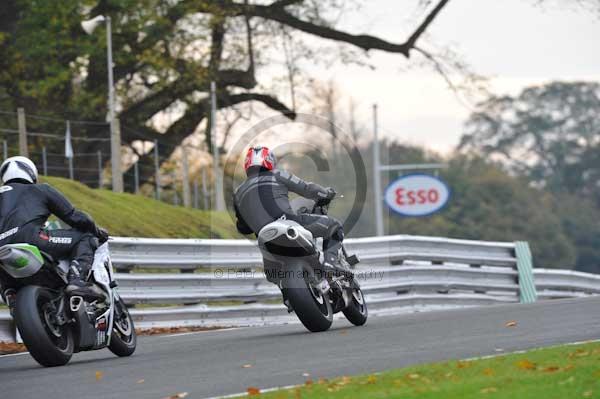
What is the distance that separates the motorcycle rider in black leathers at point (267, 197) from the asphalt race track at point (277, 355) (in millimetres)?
1039

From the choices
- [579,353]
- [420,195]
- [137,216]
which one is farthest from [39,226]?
[420,195]

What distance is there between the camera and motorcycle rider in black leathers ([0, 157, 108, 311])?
9828 mm

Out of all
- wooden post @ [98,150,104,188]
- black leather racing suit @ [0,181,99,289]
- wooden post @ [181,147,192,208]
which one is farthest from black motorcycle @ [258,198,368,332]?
wooden post @ [181,147,192,208]

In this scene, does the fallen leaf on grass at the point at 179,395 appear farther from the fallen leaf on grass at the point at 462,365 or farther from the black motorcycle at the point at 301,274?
the black motorcycle at the point at 301,274

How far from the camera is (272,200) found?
1169cm

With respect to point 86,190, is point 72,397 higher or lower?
lower

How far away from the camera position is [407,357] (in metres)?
8.86

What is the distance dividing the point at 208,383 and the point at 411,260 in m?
9.82

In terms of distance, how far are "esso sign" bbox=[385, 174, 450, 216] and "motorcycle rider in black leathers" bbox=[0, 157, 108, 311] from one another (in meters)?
31.9

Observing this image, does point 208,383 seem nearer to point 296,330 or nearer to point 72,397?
point 72,397

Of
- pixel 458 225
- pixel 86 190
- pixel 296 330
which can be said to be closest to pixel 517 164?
pixel 458 225

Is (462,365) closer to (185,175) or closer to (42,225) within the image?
(42,225)

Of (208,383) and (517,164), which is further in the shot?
(517,164)

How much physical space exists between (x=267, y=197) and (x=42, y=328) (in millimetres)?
3019
